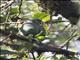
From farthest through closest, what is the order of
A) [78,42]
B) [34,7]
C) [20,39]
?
[34,7] < [78,42] < [20,39]

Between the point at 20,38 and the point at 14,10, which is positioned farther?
the point at 14,10

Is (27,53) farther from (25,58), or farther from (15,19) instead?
(15,19)

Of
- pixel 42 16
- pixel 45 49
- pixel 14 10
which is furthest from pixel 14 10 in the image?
pixel 45 49

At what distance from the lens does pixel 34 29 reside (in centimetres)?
106

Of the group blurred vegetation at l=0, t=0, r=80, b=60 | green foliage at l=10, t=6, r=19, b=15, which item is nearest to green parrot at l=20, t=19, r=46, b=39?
blurred vegetation at l=0, t=0, r=80, b=60

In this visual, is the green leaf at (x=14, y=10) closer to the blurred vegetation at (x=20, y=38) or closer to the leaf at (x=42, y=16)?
the blurred vegetation at (x=20, y=38)

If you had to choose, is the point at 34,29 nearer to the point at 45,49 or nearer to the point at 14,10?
the point at 45,49

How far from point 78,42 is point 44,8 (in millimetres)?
241

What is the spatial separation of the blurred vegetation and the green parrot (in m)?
0.02

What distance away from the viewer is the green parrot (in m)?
1.04

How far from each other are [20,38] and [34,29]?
0.24 feet

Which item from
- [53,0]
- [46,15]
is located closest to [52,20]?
[46,15]

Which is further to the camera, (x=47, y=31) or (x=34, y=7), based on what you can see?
(x=34, y=7)

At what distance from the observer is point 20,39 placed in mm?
1057
